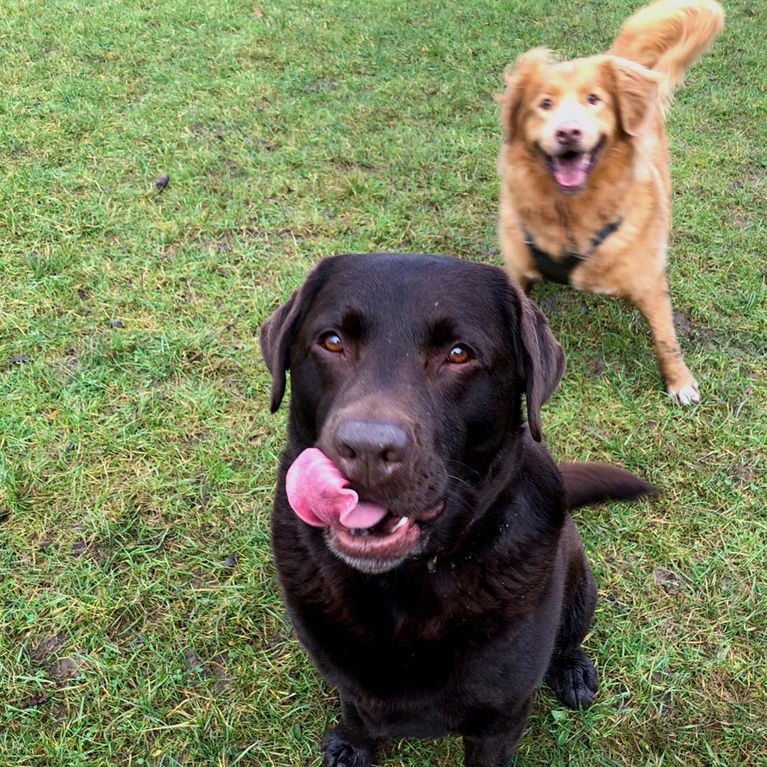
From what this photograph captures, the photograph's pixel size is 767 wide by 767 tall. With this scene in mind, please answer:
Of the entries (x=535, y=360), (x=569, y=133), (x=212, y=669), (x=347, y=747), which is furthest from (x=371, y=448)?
(x=569, y=133)

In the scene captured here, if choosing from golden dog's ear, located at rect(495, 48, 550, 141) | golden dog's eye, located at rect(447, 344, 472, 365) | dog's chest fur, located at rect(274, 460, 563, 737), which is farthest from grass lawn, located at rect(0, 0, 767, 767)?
golden dog's eye, located at rect(447, 344, 472, 365)

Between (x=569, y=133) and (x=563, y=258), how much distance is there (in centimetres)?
59

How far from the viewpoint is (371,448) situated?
51.9 inches

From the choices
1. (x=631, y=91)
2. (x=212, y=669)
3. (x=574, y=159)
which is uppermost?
(x=631, y=91)

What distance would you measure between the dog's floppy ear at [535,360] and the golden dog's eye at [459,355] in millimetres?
163

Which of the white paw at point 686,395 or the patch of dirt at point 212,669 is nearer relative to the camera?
the patch of dirt at point 212,669

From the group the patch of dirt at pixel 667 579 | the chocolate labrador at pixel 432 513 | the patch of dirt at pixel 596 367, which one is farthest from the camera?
the patch of dirt at pixel 596 367

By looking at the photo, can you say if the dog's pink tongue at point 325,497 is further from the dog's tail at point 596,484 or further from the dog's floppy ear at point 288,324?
the dog's tail at point 596,484

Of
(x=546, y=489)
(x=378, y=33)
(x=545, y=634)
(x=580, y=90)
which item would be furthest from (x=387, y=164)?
(x=545, y=634)

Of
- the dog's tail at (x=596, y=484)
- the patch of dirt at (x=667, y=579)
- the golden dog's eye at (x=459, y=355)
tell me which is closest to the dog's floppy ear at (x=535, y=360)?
the golden dog's eye at (x=459, y=355)

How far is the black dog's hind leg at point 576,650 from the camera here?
7.14 feet

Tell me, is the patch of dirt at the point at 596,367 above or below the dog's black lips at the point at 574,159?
below

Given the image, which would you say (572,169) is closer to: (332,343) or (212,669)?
(332,343)

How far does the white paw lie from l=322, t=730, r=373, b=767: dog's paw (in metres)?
2.21
